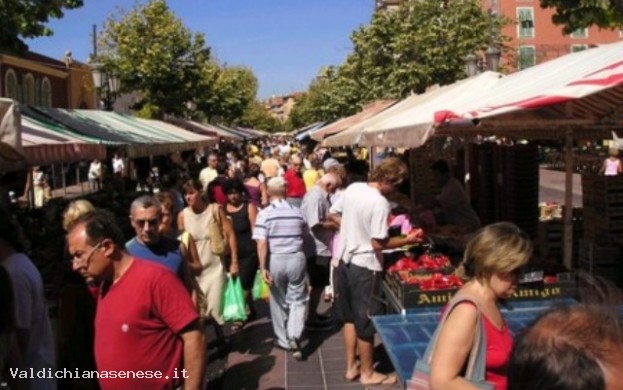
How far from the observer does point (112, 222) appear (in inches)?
130

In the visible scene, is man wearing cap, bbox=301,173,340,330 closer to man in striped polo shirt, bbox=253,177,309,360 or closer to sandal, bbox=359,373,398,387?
man in striped polo shirt, bbox=253,177,309,360

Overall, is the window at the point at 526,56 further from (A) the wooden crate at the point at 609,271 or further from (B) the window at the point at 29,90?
(A) the wooden crate at the point at 609,271

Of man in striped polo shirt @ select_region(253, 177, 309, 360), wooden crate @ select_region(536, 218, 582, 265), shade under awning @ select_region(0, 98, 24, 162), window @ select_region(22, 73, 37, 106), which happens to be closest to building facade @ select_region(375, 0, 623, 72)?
window @ select_region(22, 73, 37, 106)

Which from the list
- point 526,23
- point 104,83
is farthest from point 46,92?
point 526,23

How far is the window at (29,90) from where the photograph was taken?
32312 mm

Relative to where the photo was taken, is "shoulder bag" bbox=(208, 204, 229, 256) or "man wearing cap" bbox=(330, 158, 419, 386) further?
"shoulder bag" bbox=(208, 204, 229, 256)

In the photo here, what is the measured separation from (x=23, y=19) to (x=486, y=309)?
334 inches

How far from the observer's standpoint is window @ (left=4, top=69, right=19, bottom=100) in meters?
29.7

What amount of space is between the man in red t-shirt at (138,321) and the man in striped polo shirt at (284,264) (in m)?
3.73

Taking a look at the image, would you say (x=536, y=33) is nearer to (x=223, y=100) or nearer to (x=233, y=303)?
(x=223, y=100)

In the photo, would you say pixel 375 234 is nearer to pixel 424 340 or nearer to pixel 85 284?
pixel 424 340

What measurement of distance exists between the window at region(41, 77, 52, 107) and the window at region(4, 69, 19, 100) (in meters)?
4.17

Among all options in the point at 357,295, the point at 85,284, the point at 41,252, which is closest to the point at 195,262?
the point at 357,295

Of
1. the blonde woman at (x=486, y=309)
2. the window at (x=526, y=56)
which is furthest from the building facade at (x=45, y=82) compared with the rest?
the window at (x=526, y=56)
